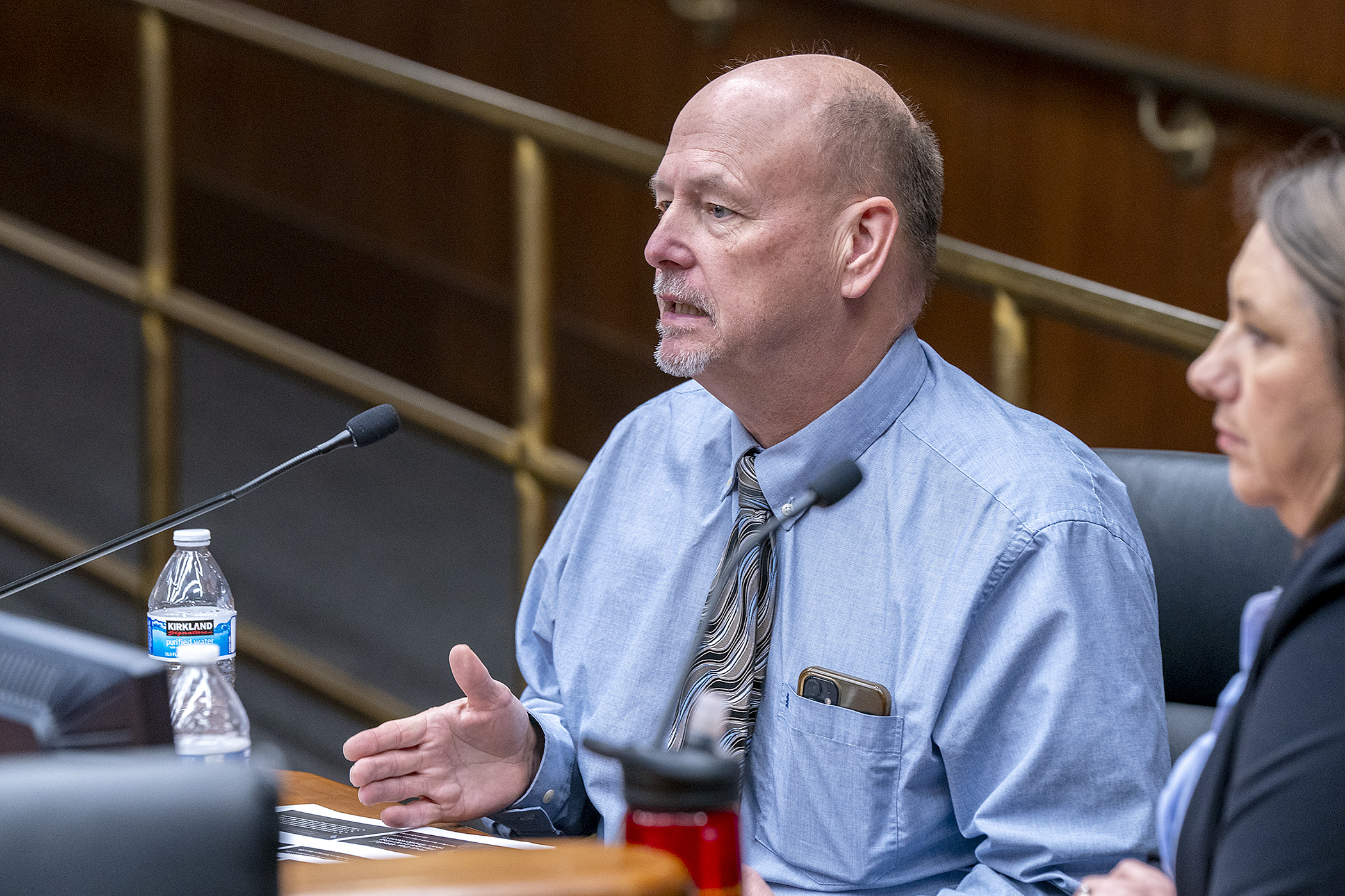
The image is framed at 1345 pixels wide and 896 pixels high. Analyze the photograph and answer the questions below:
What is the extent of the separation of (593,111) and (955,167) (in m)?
0.96

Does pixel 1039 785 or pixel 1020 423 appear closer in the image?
pixel 1039 785

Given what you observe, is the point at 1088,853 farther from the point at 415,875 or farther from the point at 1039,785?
the point at 415,875

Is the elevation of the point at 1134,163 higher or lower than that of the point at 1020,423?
higher

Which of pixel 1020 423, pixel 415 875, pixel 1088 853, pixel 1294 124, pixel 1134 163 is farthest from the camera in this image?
pixel 1134 163

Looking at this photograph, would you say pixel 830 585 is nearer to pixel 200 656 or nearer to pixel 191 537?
pixel 200 656

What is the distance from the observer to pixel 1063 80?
2992 mm

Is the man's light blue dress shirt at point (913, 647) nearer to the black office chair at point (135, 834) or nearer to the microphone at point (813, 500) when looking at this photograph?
the microphone at point (813, 500)

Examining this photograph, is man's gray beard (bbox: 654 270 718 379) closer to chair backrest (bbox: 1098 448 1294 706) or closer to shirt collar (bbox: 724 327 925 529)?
shirt collar (bbox: 724 327 925 529)

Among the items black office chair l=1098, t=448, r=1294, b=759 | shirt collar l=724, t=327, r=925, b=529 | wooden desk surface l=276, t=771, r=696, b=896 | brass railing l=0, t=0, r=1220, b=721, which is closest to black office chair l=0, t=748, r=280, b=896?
wooden desk surface l=276, t=771, r=696, b=896

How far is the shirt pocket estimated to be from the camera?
1348 mm

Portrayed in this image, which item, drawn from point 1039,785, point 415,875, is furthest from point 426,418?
point 415,875

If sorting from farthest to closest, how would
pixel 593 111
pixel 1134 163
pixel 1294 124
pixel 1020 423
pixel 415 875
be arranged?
pixel 593 111
pixel 1134 163
pixel 1294 124
pixel 1020 423
pixel 415 875

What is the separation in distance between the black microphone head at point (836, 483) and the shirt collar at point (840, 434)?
0.98ft

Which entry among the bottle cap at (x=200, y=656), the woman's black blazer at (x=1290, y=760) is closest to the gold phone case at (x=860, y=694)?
the woman's black blazer at (x=1290, y=760)
